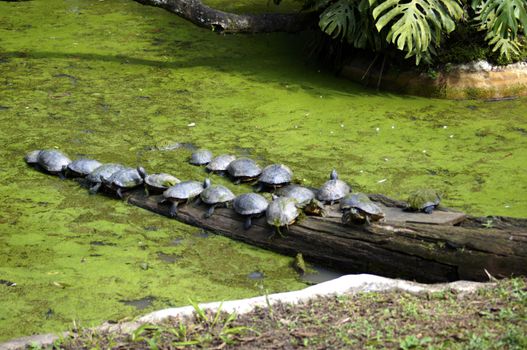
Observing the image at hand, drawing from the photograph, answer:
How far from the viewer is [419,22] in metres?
6.96

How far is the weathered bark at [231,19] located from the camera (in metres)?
8.16

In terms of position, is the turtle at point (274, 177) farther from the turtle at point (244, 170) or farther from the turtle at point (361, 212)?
the turtle at point (361, 212)

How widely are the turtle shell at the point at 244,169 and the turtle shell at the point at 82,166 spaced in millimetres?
918

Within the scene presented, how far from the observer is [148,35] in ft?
29.7

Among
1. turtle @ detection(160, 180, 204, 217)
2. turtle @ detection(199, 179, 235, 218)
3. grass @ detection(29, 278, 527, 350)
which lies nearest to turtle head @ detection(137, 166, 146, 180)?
turtle @ detection(160, 180, 204, 217)

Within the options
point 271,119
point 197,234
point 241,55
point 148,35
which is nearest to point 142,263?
point 197,234

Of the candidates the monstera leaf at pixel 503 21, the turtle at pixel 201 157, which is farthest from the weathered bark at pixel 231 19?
the turtle at pixel 201 157

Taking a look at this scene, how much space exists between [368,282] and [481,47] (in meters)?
4.08

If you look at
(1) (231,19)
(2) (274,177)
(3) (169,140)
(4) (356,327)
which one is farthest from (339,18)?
(4) (356,327)

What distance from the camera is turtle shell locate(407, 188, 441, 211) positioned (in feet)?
15.7

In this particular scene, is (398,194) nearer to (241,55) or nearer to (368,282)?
(368,282)

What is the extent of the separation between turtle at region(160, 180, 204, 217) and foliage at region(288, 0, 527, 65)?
7.82 feet

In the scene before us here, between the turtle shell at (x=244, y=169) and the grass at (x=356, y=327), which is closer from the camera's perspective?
the grass at (x=356, y=327)

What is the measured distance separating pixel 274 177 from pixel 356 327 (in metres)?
2.01
